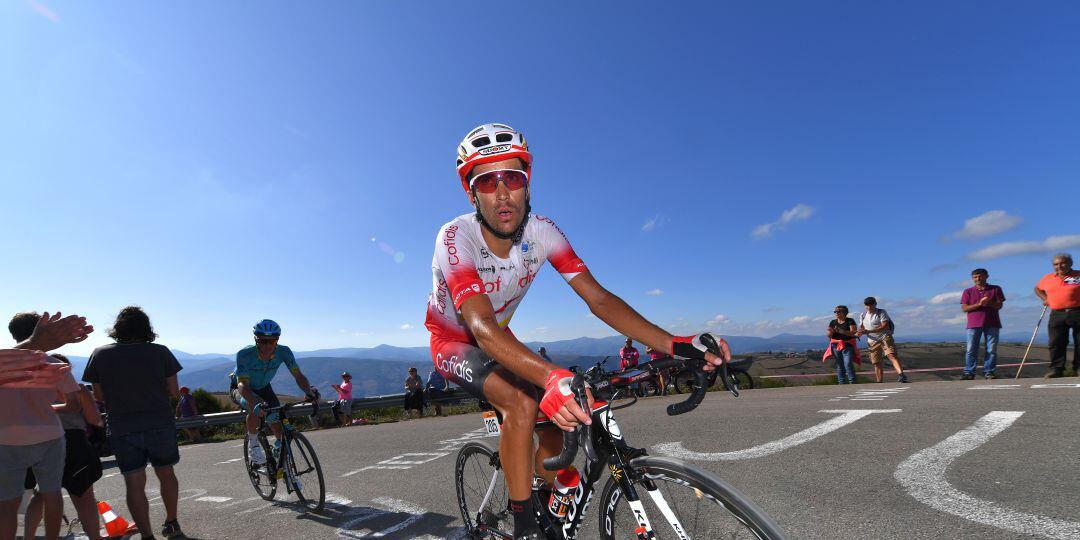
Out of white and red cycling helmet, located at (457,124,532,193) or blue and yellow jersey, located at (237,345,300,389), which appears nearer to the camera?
white and red cycling helmet, located at (457,124,532,193)

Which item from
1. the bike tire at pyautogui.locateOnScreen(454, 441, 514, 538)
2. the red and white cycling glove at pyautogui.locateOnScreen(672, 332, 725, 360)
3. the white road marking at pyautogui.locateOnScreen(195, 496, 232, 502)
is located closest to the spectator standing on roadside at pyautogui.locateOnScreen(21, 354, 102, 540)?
the white road marking at pyautogui.locateOnScreen(195, 496, 232, 502)

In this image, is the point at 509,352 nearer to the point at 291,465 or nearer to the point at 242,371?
the point at 291,465

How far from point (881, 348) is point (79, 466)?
13.7m

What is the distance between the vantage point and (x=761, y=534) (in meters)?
1.66

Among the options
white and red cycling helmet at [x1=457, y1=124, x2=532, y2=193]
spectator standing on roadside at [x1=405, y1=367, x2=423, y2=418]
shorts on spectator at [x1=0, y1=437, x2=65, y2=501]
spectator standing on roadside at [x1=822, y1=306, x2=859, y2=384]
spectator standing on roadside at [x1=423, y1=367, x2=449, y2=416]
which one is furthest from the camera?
spectator standing on roadside at [x1=405, y1=367, x2=423, y2=418]

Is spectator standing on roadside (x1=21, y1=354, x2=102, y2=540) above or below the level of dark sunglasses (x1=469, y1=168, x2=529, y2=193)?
below

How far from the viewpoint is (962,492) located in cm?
340

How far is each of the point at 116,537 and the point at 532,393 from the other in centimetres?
545

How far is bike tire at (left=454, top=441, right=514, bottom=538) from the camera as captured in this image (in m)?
3.13

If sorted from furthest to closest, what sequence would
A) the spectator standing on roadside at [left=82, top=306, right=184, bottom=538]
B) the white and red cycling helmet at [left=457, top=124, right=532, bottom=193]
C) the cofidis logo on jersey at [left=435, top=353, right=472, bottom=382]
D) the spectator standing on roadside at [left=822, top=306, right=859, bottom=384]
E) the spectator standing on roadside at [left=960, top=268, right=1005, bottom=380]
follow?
1. the spectator standing on roadside at [left=822, top=306, right=859, bottom=384]
2. the spectator standing on roadside at [left=960, top=268, right=1005, bottom=380]
3. the spectator standing on roadside at [left=82, top=306, right=184, bottom=538]
4. the white and red cycling helmet at [left=457, top=124, right=532, bottom=193]
5. the cofidis logo on jersey at [left=435, top=353, right=472, bottom=382]

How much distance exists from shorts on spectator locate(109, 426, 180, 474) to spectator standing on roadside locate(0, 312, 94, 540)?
0.57 metres

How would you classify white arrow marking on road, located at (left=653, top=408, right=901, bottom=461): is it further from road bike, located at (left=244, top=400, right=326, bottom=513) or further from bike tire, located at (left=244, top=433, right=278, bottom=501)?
bike tire, located at (left=244, top=433, right=278, bottom=501)

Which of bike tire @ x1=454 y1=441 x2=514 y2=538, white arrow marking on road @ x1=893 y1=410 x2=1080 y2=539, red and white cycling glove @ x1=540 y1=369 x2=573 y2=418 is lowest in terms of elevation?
white arrow marking on road @ x1=893 y1=410 x2=1080 y2=539

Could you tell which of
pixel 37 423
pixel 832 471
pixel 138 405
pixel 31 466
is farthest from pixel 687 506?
pixel 138 405
